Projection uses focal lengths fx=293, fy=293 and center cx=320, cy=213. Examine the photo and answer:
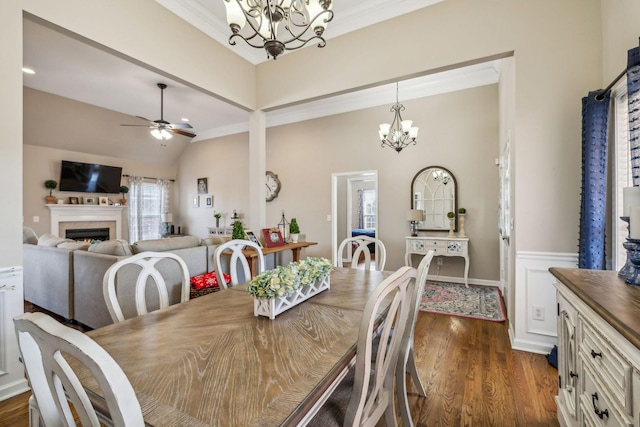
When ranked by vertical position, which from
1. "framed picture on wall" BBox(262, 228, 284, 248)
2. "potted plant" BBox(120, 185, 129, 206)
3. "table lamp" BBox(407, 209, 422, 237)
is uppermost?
"potted plant" BBox(120, 185, 129, 206)

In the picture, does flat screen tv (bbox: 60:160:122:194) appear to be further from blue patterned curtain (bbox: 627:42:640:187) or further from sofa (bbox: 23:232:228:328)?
blue patterned curtain (bbox: 627:42:640:187)

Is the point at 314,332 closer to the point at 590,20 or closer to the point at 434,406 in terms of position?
the point at 434,406

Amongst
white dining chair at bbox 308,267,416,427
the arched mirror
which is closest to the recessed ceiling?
the arched mirror

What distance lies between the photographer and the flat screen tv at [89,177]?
615 centimetres

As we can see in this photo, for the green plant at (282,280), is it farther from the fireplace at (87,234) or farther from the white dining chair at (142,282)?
the fireplace at (87,234)

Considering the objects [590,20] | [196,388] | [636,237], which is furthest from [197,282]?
[590,20]

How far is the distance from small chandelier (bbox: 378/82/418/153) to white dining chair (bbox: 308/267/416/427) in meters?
3.48

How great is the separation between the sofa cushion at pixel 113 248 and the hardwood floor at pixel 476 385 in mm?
1186

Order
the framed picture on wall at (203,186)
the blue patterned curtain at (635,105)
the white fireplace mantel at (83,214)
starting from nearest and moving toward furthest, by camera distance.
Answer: the blue patterned curtain at (635,105) < the white fireplace mantel at (83,214) < the framed picture on wall at (203,186)

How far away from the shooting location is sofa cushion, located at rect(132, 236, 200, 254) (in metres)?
2.87

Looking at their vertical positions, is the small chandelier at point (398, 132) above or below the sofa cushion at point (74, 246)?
above

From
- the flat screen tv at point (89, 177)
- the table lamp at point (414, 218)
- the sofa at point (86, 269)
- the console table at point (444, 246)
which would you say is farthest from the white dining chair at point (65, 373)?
the flat screen tv at point (89, 177)

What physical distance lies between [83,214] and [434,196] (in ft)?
24.0

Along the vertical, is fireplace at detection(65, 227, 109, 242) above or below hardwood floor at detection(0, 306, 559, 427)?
above
